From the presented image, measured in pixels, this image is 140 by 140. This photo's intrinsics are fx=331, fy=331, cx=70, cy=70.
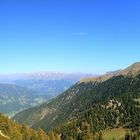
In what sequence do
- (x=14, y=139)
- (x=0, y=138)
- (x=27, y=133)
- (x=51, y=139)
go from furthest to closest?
(x=51, y=139) < (x=27, y=133) < (x=14, y=139) < (x=0, y=138)

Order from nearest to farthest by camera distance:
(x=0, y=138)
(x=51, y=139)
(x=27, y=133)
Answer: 1. (x=0, y=138)
2. (x=27, y=133)
3. (x=51, y=139)

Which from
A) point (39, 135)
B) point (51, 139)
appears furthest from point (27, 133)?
point (51, 139)

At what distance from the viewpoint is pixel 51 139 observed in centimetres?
18525

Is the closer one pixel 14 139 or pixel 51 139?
pixel 14 139

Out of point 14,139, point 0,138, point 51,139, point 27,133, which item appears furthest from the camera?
point 51,139

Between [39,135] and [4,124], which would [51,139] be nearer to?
[39,135]

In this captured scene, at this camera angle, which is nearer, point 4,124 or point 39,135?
point 4,124

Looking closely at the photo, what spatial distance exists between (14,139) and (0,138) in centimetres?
2615

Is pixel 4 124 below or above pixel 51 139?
above

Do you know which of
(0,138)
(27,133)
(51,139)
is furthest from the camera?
(51,139)

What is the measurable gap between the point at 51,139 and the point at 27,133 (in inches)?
940

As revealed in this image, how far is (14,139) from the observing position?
490ft

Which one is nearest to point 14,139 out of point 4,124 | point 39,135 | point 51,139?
point 4,124

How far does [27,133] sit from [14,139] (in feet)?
54.0
